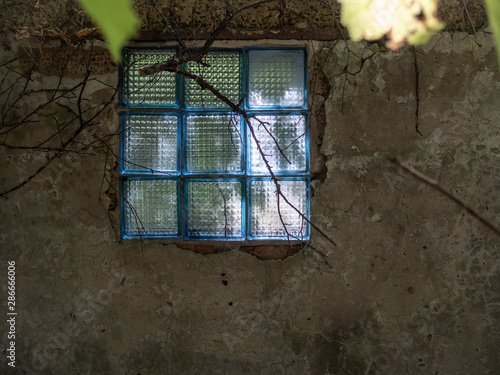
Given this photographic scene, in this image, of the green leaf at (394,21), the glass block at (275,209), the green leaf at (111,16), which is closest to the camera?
the green leaf at (111,16)

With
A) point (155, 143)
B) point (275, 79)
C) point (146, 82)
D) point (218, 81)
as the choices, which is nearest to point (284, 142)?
point (275, 79)

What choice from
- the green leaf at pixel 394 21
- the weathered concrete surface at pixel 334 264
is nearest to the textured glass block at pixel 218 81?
the weathered concrete surface at pixel 334 264

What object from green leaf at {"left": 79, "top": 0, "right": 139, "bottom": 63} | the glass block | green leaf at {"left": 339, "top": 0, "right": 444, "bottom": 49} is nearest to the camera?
green leaf at {"left": 79, "top": 0, "right": 139, "bottom": 63}

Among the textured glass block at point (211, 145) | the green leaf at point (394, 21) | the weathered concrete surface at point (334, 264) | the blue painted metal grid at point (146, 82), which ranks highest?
the green leaf at point (394, 21)

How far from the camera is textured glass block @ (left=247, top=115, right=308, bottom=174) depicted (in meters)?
2.55

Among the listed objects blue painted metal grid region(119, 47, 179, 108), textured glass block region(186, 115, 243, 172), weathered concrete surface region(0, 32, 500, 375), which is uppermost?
blue painted metal grid region(119, 47, 179, 108)

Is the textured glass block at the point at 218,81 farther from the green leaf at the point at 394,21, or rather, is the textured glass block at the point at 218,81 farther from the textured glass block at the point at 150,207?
the green leaf at the point at 394,21

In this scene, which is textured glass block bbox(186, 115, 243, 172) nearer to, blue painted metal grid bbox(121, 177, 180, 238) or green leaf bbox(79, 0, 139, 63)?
blue painted metal grid bbox(121, 177, 180, 238)

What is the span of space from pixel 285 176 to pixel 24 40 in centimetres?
189

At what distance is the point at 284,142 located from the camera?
2553mm

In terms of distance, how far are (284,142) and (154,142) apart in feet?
2.81

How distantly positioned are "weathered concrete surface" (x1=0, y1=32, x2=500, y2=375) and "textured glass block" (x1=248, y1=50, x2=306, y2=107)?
6.5 inches

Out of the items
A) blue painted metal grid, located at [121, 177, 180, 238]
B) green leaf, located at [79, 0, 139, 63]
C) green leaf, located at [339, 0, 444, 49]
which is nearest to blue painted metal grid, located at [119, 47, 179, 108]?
blue painted metal grid, located at [121, 177, 180, 238]

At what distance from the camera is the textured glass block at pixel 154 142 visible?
2594 mm
